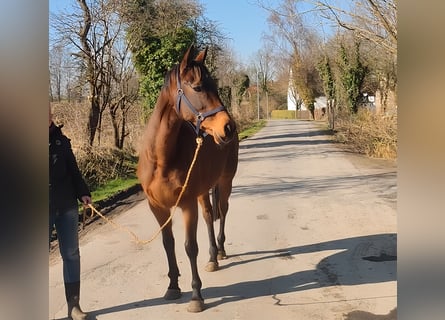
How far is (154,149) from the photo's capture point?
2.74 m

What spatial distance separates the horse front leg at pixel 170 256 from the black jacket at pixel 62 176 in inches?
20.8

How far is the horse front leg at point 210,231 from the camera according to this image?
3.43 meters

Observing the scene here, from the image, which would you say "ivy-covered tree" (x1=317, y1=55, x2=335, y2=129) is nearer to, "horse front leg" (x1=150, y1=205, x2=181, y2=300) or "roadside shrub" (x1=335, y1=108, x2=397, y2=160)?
"roadside shrub" (x1=335, y1=108, x2=397, y2=160)

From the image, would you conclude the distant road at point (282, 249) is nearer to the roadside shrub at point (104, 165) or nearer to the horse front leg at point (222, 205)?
the horse front leg at point (222, 205)

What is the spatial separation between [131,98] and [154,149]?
0.41 m

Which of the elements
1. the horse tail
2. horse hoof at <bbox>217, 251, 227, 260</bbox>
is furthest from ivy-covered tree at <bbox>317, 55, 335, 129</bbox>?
horse hoof at <bbox>217, 251, 227, 260</bbox>

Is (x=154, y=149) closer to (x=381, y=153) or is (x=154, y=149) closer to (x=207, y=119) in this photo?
(x=207, y=119)

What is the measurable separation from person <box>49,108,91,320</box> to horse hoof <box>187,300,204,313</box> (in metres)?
0.62

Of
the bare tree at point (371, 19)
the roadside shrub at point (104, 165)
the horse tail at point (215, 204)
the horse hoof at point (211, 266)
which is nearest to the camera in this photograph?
the bare tree at point (371, 19)

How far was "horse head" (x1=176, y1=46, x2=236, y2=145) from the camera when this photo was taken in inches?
97.0

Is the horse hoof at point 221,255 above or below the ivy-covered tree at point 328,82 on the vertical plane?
below

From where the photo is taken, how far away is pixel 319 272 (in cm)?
317

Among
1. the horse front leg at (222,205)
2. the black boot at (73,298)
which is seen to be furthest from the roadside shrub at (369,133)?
the black boot at (73,298)
